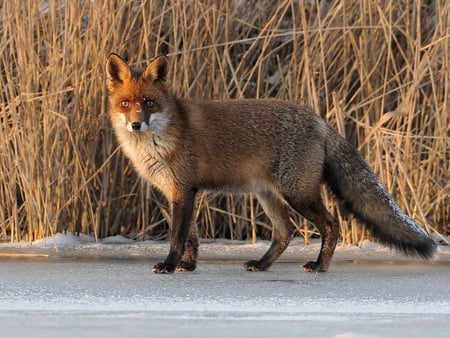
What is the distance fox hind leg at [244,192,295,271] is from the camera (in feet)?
19.1

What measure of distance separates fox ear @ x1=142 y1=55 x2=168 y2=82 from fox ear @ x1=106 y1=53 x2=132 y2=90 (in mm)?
96

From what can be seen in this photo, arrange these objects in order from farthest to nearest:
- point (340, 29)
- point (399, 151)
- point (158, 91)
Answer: point (340, 29) → point (399, 151) → point (158, 91)

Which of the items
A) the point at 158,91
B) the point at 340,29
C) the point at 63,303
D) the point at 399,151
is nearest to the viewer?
the point at 63,303

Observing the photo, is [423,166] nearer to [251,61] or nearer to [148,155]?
[251,61]

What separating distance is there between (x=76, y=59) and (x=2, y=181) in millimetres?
961

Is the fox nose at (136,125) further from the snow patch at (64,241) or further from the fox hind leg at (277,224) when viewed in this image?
the snow patch at (64,241)

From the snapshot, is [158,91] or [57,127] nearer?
[158,91]

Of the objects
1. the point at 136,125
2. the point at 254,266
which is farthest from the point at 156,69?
the point at 254,266

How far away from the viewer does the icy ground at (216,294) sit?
3.66m

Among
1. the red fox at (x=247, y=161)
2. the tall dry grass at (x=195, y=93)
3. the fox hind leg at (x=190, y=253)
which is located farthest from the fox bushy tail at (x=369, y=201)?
the fox hind leg at (x=190, y=253)

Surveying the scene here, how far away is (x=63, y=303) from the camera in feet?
13.8

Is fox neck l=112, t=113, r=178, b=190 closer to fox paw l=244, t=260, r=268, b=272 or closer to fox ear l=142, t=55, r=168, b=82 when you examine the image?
fox ear l=142, t=55, r=168, b=82

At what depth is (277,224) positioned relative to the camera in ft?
19.6

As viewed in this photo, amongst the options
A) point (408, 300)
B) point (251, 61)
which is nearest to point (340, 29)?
point (251, 61)
